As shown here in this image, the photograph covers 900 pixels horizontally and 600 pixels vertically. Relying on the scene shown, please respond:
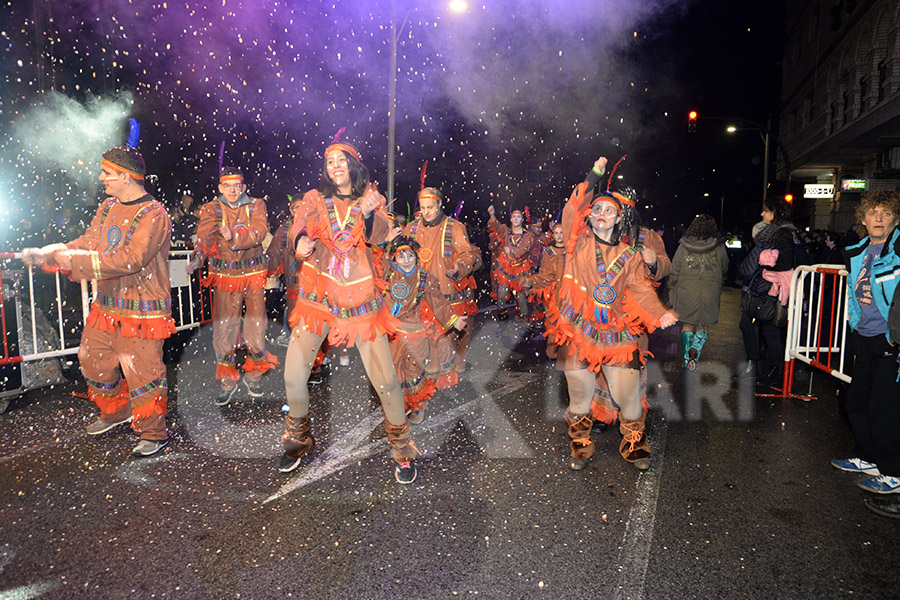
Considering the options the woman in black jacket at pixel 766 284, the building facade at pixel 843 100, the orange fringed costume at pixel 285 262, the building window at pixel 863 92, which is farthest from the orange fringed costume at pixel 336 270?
the building window at pixel 863 92

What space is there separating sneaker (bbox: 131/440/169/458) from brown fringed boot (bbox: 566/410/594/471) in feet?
8.45

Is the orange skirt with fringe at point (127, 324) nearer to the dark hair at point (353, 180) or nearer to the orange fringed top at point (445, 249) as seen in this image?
the dark hair at point (353, 180)

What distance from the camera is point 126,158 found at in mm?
3512

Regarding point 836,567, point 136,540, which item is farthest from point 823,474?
point 136,540

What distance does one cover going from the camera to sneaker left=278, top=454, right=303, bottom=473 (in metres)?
3.35

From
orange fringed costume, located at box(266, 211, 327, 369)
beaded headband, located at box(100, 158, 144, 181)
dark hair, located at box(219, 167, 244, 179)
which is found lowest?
orange fringed costume, located at box(266, 211, 327, 369)

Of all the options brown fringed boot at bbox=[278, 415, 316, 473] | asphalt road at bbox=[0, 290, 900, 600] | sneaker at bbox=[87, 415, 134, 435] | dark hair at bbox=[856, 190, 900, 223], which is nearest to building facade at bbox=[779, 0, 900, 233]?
dark hair at bbox=[856, 190, 900, 223]

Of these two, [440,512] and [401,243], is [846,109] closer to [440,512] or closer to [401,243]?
[401,243]

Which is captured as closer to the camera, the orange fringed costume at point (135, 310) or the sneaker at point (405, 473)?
the sneaker at point (405, 473)

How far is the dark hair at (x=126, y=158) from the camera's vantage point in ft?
11.4

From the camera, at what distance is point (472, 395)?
5082 millimetres

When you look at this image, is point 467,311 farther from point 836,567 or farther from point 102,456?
point 836,567

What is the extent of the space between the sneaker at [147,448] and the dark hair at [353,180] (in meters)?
1.93

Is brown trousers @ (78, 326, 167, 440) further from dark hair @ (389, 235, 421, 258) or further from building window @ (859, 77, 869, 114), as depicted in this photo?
building window @ (859, 77, 869, 114)
